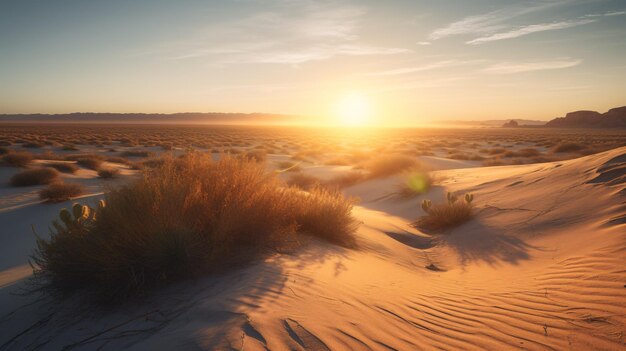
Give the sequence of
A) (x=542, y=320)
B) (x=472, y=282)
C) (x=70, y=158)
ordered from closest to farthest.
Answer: (x=542, y=320) → (x=472, y=282) → (x=70, y=158)

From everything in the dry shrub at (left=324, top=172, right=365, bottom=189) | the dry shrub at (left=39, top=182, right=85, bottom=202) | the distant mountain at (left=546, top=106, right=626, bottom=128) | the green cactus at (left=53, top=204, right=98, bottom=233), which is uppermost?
the distant mountain at (left=546, top=106, right=626, bottom=128)

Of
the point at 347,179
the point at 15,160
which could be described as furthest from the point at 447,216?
the point at 15,160

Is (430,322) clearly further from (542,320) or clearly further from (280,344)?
(280,344)

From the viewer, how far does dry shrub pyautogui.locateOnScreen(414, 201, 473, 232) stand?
8305 millimetres

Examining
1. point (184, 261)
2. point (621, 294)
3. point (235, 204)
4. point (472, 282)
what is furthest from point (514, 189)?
point (184, 261)

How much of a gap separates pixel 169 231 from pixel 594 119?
13519 cm

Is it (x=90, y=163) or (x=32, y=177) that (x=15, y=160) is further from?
(x=32, y=177)

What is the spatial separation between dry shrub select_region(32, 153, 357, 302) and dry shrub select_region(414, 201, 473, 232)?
4415 mm

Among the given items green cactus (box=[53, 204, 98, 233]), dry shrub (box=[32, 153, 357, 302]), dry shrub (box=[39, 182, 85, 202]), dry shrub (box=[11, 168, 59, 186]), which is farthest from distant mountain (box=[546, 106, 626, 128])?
green cactus (box=[53, 204, 98, 233])

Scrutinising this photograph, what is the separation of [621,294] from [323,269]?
2.87 m

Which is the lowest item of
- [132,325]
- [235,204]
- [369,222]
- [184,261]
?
[369,222]

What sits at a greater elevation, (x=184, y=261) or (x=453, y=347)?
(x=184, y=261)

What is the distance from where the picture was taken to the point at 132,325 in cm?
294

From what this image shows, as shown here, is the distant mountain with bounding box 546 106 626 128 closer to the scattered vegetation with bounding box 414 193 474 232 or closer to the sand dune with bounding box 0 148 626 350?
the scattered vegetation with bounding box 414 193 474 232
